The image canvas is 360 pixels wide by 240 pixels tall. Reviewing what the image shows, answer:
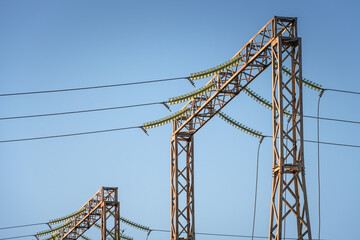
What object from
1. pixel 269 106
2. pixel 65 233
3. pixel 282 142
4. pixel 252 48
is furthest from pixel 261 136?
pixel 65 233

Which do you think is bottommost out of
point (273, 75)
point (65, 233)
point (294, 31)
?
point (65, 233)

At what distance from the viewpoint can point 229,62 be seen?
92.3 feet

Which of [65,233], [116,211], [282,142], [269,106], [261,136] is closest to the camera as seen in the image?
[282,142]

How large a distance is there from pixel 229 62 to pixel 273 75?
3.70 meters

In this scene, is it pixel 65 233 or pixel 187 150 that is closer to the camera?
pixel 187 150

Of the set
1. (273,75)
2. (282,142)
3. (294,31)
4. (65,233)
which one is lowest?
(65,233)

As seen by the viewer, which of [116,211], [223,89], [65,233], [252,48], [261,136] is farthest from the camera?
[65,233]

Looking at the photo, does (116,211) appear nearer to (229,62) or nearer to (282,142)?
(229,62)

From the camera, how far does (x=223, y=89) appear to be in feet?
95.2

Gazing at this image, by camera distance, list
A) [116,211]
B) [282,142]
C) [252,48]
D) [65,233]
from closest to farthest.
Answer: [282,142]
[252,48]
[116,211]
[65,233]

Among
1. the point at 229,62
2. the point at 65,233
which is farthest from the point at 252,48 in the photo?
the point at 65,233

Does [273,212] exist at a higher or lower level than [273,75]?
lower

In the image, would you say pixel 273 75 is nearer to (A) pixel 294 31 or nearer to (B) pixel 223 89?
(A) pixel 294 31

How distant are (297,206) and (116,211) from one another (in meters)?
22.2
